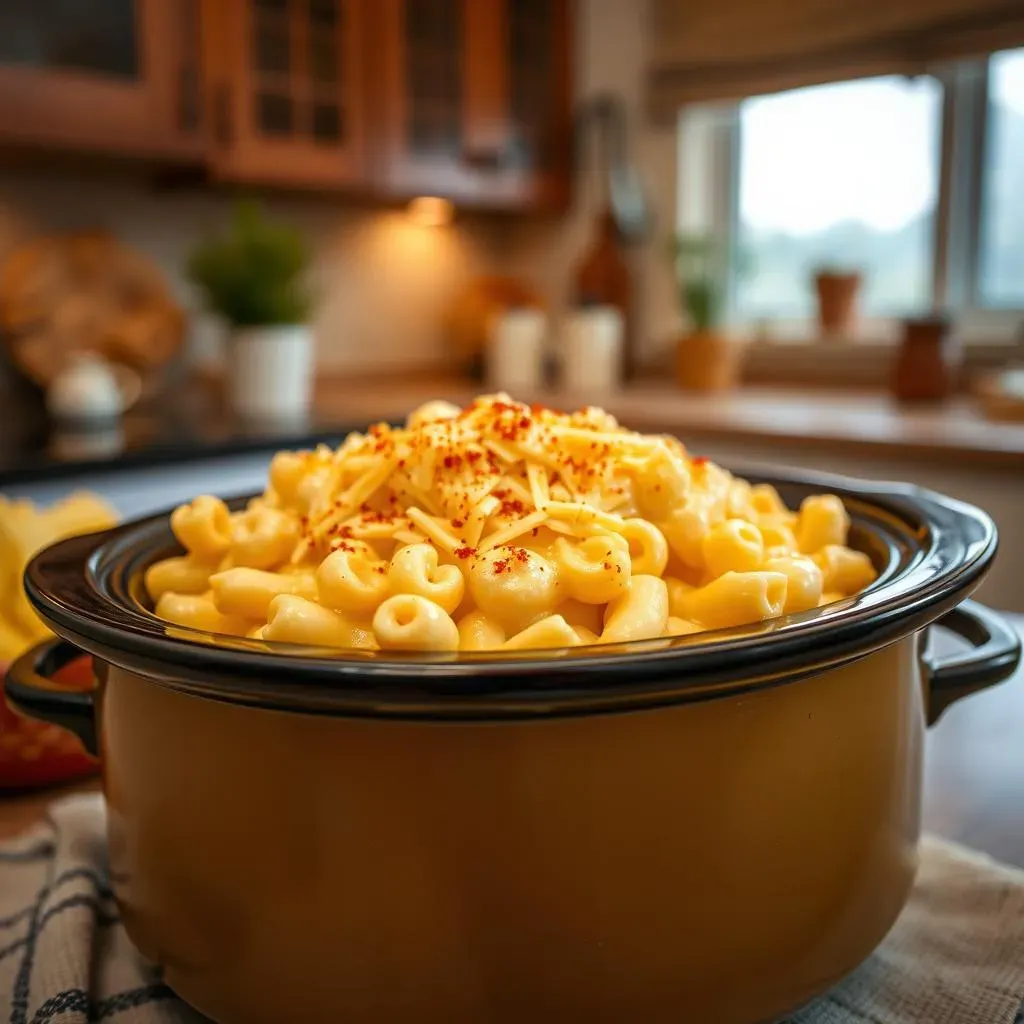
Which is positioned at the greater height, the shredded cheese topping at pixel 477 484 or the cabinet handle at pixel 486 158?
the cabinet handle at pixel 486 158

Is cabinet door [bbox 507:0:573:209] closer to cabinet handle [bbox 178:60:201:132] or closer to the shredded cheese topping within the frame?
cabinet handle [bbox 178:60:201:132]

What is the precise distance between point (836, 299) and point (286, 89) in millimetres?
1383

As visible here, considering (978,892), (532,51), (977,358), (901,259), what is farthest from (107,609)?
(532,51)

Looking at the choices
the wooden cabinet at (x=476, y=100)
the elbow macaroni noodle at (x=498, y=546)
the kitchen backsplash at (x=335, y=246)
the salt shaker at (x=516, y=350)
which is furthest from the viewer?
the salt shaker at (x=516, y=350)

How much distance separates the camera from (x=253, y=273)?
2.19 metres

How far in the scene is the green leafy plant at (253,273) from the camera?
7.13 feet

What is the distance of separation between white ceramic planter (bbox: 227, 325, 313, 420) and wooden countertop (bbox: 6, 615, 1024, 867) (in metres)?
1.62

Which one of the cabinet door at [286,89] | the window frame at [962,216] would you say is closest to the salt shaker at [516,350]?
the cabinet door at [286,89]

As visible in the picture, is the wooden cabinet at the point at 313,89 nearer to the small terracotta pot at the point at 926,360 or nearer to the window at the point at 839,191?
the window at the point at 839,191

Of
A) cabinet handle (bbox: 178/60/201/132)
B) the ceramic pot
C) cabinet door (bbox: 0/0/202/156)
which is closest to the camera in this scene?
the ceramic pot

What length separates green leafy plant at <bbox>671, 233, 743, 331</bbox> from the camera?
2.68 metres

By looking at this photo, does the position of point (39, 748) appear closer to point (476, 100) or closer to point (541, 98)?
point (476, 100)

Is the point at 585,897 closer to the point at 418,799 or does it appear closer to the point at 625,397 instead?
the point at 418,799

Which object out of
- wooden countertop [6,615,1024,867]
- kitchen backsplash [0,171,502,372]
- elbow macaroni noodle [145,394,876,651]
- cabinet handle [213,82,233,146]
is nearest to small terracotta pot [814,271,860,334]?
kitchen backsplash [0,171,502,372]
